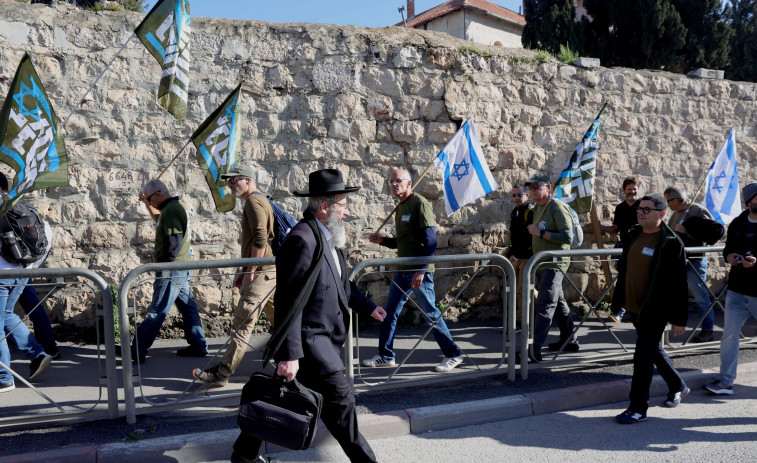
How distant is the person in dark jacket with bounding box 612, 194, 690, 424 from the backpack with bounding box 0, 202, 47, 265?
485cm

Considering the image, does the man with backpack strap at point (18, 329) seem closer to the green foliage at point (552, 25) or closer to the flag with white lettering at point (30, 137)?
the flag with white lettering at point (30, 137)

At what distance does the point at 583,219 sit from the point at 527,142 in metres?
1.31

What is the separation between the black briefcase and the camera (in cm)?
309

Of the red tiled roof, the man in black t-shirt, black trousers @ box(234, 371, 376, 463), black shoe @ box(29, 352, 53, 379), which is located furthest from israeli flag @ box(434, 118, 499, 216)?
the red tiled roof

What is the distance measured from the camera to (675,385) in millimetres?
4824

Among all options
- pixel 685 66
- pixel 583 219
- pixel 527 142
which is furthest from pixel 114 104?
pixel 685 66

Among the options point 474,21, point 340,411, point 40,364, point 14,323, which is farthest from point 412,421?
point 474,21

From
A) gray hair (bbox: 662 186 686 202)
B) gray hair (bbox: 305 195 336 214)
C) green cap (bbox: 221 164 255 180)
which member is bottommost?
gray hair (bbox: 662 186 686 202)

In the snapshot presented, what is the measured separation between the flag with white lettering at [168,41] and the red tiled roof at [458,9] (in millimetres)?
21041

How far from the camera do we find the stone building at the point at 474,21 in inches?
991

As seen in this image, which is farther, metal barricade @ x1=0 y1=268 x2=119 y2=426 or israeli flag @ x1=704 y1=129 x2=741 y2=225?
israeli flag @ x1=704 y1=129 x2=741 y2=225

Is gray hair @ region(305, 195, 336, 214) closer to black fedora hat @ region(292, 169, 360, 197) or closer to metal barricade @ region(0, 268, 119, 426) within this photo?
black fedora hat @ region(292, 169, 360, 197)

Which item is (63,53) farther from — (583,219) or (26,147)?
(583,219)

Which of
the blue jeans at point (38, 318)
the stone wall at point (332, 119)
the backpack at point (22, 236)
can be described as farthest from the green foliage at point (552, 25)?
the blue jeans at point (38, 318)
